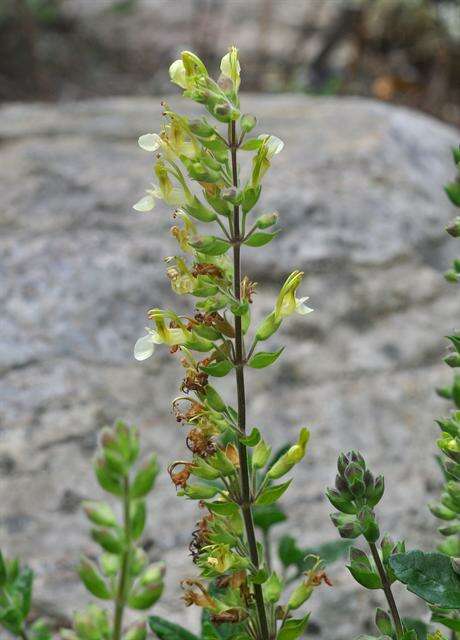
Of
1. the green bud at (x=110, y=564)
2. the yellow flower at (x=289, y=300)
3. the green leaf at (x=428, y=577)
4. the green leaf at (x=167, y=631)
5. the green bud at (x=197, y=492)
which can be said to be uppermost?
the yellow flower at (x=289, y=300)

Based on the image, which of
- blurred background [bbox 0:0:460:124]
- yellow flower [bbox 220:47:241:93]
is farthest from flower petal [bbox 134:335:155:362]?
blurred background [bbox 0:0:460:124]

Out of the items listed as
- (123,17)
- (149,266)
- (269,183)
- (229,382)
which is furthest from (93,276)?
(123,17)

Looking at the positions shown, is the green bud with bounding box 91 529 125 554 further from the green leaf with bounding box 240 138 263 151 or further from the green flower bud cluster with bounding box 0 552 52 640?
the green leaf with bounding box 240 138 263 151

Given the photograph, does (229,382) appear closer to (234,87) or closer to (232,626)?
(232,626)

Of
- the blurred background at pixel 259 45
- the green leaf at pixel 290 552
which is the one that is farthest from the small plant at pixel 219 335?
the blurred background at pixel 259 45

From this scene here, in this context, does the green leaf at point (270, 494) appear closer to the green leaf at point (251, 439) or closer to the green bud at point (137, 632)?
the green leaf at point (251, 439)

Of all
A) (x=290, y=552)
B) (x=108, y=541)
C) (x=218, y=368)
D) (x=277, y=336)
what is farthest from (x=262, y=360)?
(x=277, y=336)
